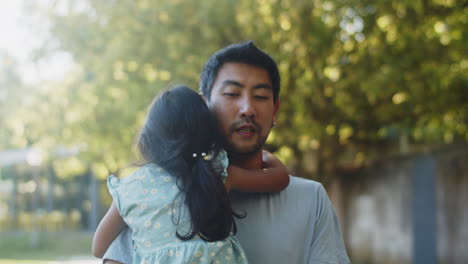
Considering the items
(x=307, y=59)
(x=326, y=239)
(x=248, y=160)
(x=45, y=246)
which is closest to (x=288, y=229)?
(x=326, y=239)

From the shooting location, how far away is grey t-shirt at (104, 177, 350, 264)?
2336 millimetres

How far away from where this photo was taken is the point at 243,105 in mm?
2324

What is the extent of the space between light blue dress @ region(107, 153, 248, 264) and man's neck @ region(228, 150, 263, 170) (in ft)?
0.56

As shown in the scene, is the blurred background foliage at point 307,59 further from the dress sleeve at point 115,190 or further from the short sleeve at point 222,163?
the dress sleeve at point 115,190

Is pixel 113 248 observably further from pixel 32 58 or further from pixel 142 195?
pixel 32 58

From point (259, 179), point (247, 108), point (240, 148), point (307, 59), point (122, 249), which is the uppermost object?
point (307, 59)

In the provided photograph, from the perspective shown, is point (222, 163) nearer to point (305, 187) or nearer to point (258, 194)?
point (258, 194)

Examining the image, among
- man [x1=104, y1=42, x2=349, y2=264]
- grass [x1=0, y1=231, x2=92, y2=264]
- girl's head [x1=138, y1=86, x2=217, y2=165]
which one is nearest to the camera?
girl's head [x1=138, y1=86, x2=217, y2=165]

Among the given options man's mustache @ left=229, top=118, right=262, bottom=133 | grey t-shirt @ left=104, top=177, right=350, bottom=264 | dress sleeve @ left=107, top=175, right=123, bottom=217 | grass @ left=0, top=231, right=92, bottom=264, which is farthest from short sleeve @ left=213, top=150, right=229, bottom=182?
grass @ left=0, top=231, right=92, bottom=264

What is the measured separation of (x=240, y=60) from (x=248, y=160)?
37 cm

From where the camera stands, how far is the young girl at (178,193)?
7.02ft

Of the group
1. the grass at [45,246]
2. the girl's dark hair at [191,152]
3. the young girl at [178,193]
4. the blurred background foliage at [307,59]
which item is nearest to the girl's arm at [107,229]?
the young girl at [178,193]

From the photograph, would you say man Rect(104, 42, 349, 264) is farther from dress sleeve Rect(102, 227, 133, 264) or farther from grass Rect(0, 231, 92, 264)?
grass Rect(0, 231, 92, 264)

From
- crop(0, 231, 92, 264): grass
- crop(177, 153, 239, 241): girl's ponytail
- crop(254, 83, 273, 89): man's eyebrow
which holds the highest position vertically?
crop(254, 83, 273, 89): man's eyebrow
